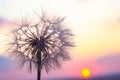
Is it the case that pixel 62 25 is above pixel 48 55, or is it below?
above

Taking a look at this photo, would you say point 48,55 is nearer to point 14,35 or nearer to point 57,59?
point 57,59

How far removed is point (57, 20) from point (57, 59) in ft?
21.8

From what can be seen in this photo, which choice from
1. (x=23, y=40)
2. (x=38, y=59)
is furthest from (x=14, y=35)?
(x=38, y=59)

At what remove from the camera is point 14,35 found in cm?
5953

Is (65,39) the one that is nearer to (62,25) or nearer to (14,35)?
(62,25)

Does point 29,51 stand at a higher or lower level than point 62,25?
lower

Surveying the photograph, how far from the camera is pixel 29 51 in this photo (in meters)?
59.4

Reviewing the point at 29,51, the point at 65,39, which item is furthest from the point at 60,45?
Answer: the point at 29,51

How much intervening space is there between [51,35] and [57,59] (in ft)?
13.9

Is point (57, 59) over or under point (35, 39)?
under

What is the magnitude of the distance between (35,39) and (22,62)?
4.58m

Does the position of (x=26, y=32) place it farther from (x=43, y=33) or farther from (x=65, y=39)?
(x=65, y=39)

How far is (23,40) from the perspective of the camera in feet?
196

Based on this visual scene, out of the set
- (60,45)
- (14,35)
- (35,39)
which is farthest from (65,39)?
(14,35)
